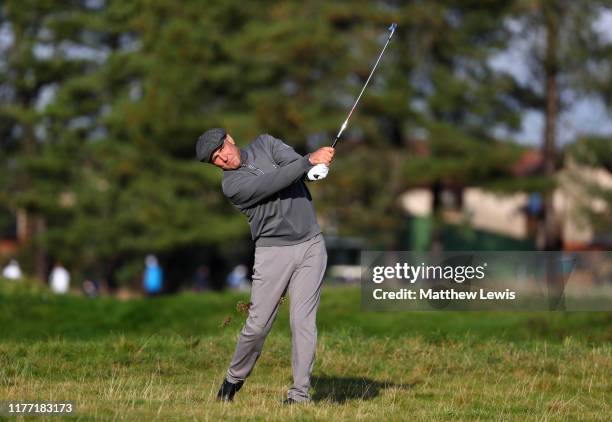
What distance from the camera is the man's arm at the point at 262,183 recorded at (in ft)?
26.4

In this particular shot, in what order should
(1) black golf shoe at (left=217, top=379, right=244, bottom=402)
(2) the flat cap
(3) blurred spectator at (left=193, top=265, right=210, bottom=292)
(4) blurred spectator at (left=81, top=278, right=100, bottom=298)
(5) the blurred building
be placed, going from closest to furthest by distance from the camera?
(2) the flat cap
(1) black golf shoe at (left=217, top=379, right=244, bottom=402)
(5) the blurred building
(3) blurred spectator at (left=193, top=265, right=210, bottom=292)
(4) blurred spectator at (left=81, top=278, right=100, bottom=298)

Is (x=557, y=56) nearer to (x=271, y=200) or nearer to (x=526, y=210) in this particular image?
(x=526, y=210)

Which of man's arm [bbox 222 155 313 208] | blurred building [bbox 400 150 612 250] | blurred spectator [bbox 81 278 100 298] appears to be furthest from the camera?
blurred spectator [bbox 81 278 100 298]

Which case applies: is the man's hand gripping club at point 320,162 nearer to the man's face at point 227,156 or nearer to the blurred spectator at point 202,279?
the man's face at point 227,156

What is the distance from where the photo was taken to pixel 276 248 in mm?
8328

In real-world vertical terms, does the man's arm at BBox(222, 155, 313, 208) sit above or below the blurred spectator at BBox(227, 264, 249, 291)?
above

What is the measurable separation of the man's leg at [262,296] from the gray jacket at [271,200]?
0.09 m

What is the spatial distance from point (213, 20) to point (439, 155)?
32.1 feet

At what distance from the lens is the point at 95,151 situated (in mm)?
43281

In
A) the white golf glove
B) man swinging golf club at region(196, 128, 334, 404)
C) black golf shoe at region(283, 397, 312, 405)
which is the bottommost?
black golf shoe at region(283, 397, 312, 405)

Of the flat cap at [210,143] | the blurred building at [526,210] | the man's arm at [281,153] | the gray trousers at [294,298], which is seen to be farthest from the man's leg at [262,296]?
the blurred building at [526,210]

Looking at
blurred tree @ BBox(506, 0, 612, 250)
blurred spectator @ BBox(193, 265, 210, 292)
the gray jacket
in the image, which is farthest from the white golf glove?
blurred spectator @ BBox(193, 265, 210, 292)

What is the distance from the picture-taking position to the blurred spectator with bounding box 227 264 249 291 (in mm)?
48844

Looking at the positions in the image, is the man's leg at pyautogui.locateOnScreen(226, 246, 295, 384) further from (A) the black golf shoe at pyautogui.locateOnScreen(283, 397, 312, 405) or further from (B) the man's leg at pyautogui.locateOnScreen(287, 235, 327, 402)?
(A) the black golf shoe at pyautogui.locateOnScreen(283, 397, 312, 405)
